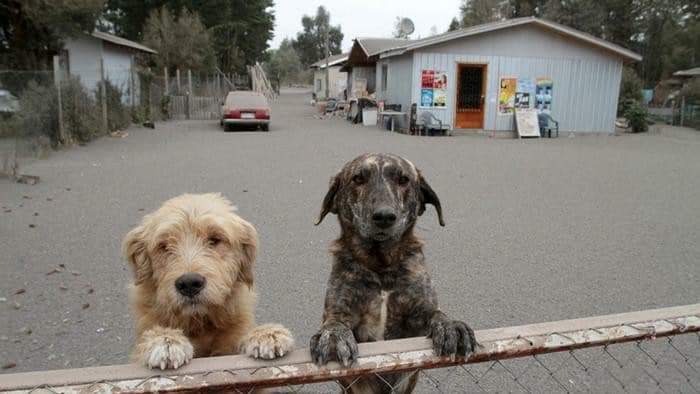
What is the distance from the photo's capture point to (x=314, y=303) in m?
5.40

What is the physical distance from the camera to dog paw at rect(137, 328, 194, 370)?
5.98 feet

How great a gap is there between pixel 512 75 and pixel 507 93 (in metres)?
0.81

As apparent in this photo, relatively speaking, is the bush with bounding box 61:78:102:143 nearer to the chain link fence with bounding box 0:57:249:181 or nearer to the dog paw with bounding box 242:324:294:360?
the chain link fence with bounding box 0:57:249:181

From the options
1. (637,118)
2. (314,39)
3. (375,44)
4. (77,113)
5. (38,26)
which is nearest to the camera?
(77,113)

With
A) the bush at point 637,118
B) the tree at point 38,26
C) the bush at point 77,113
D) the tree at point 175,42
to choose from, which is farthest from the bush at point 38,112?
the bush at point 637,118

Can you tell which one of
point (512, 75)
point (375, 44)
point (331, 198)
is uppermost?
point (375, 44)

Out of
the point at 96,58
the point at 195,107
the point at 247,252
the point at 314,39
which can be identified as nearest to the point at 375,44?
the point at 195,107

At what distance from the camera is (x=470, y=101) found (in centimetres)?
2522

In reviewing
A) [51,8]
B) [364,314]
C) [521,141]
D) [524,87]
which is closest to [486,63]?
[524,87]

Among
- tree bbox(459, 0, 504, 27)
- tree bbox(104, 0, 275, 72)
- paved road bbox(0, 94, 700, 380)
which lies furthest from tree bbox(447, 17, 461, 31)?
paved road bbox(0, 94, 700, 380)

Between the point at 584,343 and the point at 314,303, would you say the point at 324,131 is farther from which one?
the point at 584,343

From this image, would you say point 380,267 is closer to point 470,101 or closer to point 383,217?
point 383,217

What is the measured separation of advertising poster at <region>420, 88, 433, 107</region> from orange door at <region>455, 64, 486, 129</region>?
1.43 m

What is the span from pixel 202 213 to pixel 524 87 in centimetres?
2409
